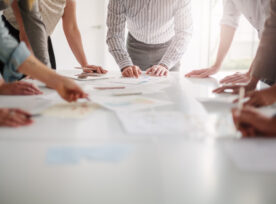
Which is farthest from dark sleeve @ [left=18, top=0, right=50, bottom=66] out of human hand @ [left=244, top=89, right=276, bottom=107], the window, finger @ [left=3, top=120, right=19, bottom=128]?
the window

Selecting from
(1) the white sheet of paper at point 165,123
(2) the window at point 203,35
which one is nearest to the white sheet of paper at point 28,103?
(1) the white sheet of paper at point 165,123

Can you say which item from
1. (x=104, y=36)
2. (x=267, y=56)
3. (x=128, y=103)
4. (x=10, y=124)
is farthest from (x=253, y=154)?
(x=104, y=36)

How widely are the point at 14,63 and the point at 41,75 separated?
0.11m

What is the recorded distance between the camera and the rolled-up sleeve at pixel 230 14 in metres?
1.94

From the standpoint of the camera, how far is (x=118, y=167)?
2.54 ft

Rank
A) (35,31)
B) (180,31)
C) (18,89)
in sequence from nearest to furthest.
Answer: (18,89) → (35,31) → (180,31)

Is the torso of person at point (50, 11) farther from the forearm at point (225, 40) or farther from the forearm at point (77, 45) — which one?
the forearm at point (225, 40)

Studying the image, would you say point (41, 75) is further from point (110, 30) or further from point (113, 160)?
point (110, 30)

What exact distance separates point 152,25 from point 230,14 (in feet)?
1.78

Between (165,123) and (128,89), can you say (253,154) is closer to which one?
(165,123)

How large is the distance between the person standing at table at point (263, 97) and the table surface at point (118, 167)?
3 centimetres

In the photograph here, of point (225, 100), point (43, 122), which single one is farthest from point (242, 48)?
point (43, 122)

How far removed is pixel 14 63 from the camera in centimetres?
107

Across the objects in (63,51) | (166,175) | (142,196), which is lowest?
(63,51)
